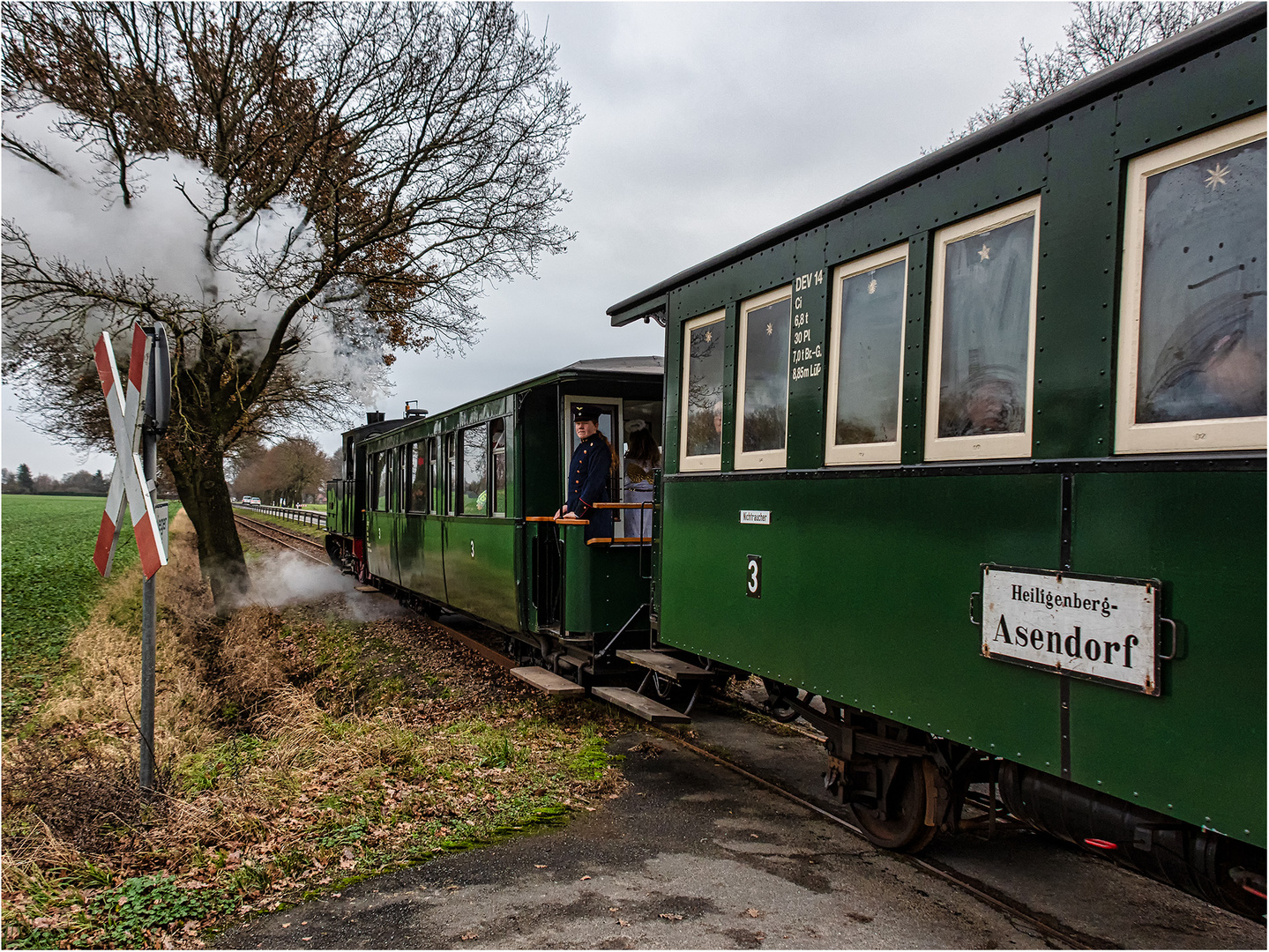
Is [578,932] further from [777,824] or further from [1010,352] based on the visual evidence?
[1010,352]

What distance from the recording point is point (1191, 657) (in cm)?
255

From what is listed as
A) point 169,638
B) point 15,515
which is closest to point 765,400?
point 169,638

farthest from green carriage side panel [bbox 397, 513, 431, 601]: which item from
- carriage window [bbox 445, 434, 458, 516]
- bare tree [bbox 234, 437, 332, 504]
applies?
bare tree [bbox 234, 437, 332, 504]

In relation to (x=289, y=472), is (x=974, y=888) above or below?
below

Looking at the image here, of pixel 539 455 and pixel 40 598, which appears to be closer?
pixel 539 455

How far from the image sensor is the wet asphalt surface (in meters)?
3.58

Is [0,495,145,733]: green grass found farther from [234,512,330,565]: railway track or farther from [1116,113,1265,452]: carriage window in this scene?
[1116,113,1265,452]: carriage window

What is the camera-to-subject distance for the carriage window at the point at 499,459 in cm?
823

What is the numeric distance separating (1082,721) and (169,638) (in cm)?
1160

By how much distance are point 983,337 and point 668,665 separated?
10.5 feet

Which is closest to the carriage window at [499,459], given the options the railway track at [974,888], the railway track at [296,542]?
the railway track at [974,888]

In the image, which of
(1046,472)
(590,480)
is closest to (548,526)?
(590,480)

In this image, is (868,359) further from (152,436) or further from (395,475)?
(395,475)

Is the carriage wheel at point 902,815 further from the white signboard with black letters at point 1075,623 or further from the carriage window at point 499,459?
the carriage window at point 499,459
